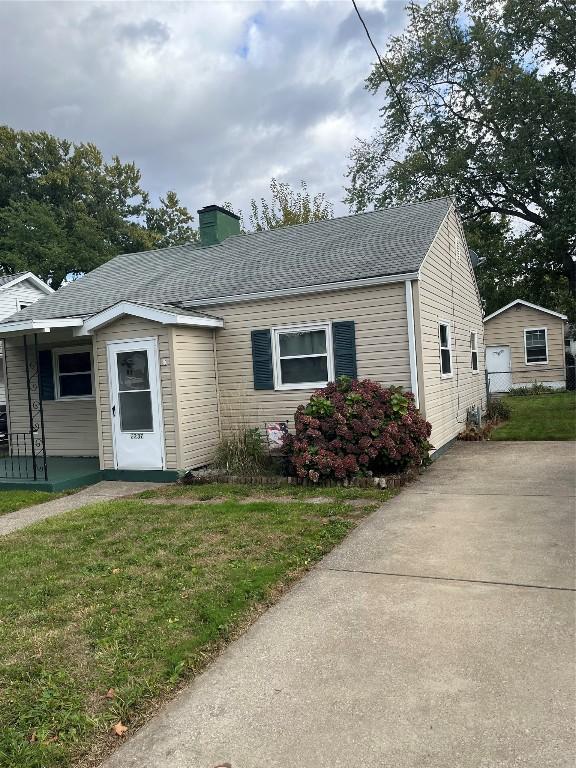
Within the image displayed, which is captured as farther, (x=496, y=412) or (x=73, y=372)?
(x=496, y=412)

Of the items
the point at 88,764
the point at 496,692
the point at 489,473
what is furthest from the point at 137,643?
the point at 489,473

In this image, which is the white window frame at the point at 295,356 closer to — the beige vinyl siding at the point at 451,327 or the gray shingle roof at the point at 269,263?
the gray shingle roof at the point at 269,263

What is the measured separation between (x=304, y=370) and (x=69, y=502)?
14.0 ft

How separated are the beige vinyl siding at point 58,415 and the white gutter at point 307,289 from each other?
2684 millimetres

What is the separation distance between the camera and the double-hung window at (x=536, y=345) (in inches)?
948

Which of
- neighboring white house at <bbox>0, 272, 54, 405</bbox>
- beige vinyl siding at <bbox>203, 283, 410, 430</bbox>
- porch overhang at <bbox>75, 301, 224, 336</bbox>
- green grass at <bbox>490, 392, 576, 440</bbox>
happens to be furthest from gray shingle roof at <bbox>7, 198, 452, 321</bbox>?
neighboring white house at <bbox>0, 272, 54, 405</bbox>

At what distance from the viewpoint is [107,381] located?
30.9 feet

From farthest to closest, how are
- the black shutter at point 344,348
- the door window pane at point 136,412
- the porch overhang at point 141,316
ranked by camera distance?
1. the black shutter at point 344,348
2. the door window pane at point 136,412
3. the porch overhang at point 141,316

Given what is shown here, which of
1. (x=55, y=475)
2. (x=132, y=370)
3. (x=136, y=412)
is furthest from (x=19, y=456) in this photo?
(x=132, y=370)

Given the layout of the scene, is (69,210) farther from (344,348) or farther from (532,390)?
(344,348)

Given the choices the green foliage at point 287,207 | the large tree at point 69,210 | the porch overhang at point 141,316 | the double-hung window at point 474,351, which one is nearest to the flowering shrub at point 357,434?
the porch overhang at point 141,316

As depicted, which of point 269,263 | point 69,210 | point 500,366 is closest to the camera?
point 269,263

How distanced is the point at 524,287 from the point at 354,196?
8.65 metres

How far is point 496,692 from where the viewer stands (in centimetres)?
277
